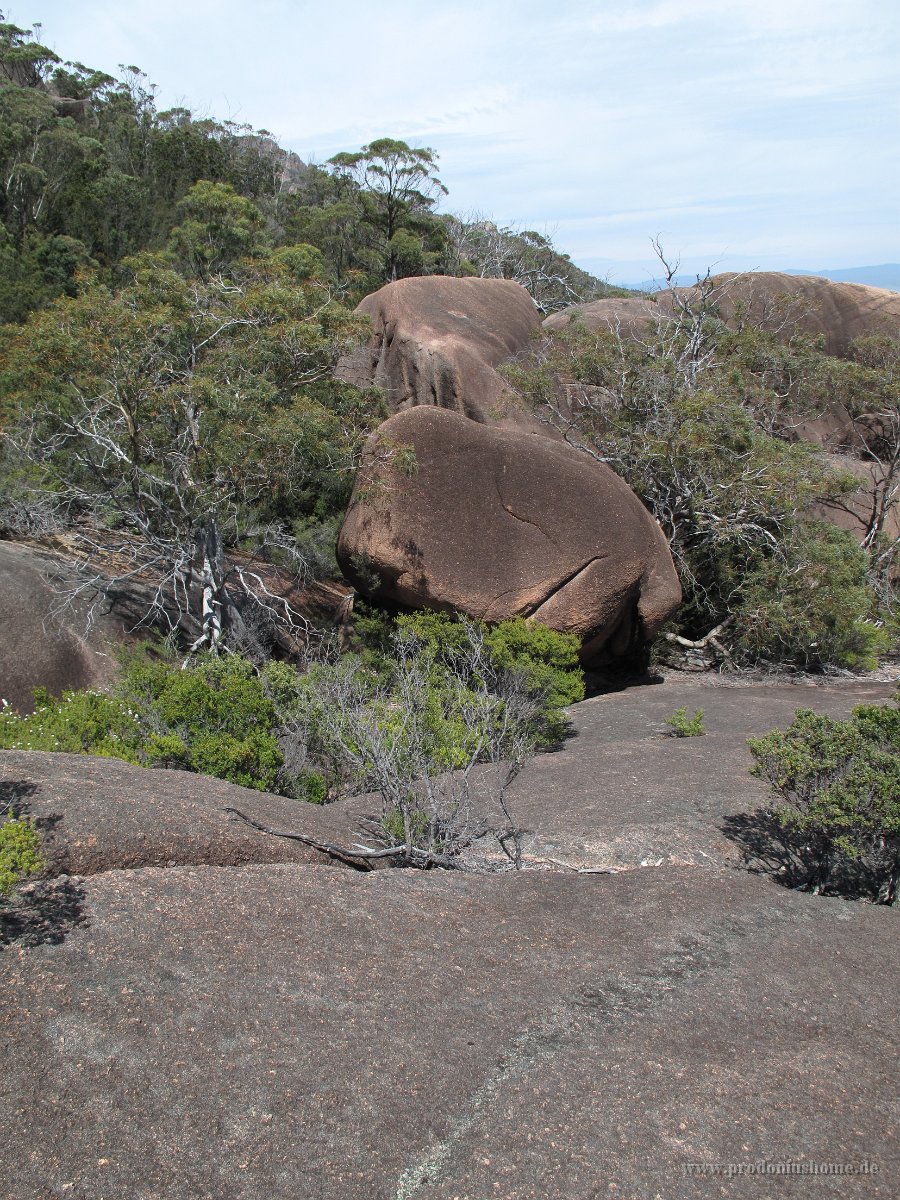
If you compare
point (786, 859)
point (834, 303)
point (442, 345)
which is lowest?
point (786, 859)

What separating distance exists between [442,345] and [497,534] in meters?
7.17

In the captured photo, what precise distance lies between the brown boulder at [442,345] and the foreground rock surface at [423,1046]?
12023 millimetres

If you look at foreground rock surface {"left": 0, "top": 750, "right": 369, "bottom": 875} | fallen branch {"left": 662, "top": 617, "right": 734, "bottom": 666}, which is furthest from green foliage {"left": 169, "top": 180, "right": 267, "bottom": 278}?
foreground rock surface {"left": 0, "top": 750, "right": 369, "bottom": 875}

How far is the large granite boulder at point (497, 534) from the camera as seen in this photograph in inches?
426

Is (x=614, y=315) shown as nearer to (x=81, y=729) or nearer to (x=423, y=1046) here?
(x=81, y=729)

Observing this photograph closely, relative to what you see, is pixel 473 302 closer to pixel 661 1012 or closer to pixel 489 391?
pixel 489 391

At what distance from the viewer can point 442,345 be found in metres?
17.0

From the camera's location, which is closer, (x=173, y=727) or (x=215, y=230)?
(x=173, y=727)

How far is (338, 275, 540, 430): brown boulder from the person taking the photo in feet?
54.7

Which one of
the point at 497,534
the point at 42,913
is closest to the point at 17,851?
the point at 42,913

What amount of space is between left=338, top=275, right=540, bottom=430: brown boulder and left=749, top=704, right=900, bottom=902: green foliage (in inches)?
398

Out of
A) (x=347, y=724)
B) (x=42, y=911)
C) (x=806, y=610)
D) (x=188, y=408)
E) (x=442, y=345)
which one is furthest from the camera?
(x=442, y=345)

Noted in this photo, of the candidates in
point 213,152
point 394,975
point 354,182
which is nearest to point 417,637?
point 394,975

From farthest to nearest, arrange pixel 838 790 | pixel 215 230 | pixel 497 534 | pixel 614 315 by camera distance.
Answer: pixel 215 230 < pixel 614 315 < pixel 497 534 < pixel 838 790
